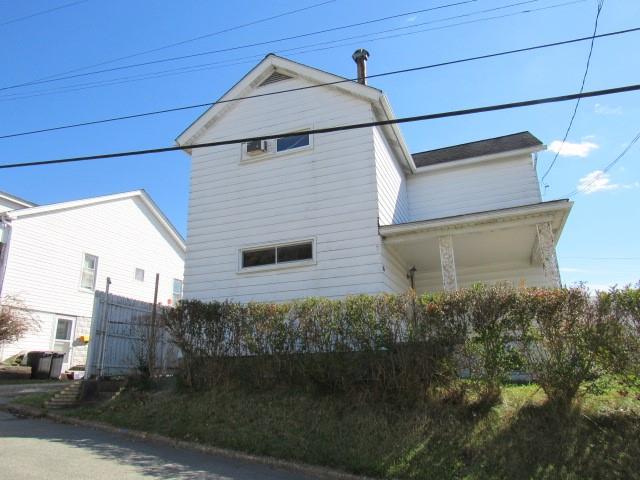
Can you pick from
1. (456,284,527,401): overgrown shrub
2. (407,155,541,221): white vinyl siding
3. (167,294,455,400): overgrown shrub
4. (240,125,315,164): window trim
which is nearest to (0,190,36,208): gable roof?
(240,125,315,164): window trim

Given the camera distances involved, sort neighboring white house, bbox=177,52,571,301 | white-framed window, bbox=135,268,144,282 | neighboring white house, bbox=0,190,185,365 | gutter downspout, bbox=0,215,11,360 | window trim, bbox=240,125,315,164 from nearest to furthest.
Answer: neighboring white house, bbox=177,52,571,301, window trim, bbox=240,125,315,164, gutter downspout, bbox=0,215,11,360, neighboring white house, bbox=0,190,185,365, white-framed window, bbox=135,268,144,282

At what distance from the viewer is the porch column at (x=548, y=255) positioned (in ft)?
34.4

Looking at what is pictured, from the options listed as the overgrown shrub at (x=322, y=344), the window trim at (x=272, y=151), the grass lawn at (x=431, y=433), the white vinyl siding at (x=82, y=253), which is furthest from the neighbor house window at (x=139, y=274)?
the grass lawn at (x=431, y=433)

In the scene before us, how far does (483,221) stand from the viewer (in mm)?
11547

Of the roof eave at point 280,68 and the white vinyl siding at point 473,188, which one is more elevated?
the roof eave at point 280,68

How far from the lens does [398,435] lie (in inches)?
260

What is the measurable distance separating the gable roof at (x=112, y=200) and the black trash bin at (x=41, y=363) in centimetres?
497

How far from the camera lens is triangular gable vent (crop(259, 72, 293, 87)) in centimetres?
1423

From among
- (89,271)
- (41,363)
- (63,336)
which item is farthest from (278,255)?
(89,271)

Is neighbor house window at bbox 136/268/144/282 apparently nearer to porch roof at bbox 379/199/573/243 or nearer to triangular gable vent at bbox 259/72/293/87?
triangular gable vent at bbox 259/72/293/87

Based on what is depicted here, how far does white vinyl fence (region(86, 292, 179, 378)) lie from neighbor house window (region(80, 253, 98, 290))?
10.3m

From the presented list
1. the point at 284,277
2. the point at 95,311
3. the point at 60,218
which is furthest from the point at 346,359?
the point at 60,218

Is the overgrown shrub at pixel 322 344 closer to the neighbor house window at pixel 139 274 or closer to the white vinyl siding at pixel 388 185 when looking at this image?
the white vinyl siding at pixel 388 185

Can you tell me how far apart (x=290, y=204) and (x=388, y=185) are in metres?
2.80
